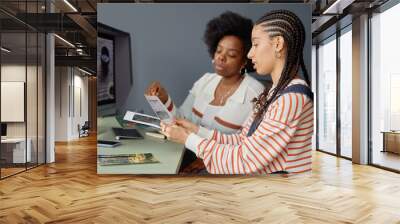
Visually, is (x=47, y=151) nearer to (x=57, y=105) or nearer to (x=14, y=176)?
(x=14, y=176)

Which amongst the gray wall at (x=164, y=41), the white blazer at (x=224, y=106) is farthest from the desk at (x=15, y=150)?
the white blazer at (x=224, y=106)

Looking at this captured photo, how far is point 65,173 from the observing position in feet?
26.1

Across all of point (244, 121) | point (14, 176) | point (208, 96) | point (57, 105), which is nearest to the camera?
point (244, 121)

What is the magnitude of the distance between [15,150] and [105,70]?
4633 mm

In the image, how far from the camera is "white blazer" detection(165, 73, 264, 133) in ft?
7.09

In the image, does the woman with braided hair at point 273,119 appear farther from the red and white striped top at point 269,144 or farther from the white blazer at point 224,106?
the white blazer at point 224,106

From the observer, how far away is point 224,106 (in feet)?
9.16

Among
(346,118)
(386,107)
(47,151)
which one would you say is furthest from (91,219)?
(346,118)

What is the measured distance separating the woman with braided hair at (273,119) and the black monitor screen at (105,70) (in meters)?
1.84

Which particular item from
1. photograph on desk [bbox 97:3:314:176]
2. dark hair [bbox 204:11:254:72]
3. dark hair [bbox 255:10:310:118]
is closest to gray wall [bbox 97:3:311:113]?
photograph on desk [bbox 97:3:314:176]

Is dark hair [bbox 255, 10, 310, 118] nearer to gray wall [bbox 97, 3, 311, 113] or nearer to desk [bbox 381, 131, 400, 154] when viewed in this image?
gray wall [bbox 97, 3, 311, 113]

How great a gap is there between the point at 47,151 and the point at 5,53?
3040 mm

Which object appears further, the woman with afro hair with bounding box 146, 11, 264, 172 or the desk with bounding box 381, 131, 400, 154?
the desk with bounding box 381, 131, 400, 154

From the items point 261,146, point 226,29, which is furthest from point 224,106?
point 261,146
